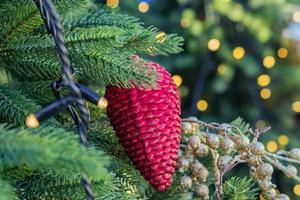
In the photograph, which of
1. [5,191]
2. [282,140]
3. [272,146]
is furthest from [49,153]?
[282,140]

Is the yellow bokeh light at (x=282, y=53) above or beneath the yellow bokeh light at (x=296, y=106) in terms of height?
above

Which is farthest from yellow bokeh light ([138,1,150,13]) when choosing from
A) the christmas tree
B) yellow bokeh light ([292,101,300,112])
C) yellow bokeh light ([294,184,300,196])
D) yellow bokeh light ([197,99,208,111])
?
the christmas tree

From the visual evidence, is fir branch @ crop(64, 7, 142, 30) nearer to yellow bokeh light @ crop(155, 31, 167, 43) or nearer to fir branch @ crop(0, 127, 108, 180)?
yellow bokeh light @ crop(155, 31, 167, 43)

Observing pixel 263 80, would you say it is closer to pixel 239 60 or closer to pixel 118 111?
pixel 239 60

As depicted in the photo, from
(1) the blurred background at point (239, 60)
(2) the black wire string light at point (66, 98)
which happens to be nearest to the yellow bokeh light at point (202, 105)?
(1) the blurred background at point (239, 60)

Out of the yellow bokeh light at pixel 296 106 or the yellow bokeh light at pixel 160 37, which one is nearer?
the yellow bokeh light at pixel 160 37

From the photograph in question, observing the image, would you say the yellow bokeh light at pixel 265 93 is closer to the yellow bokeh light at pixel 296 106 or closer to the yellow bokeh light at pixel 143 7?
the yellow bokeh light at pixel 296 106
